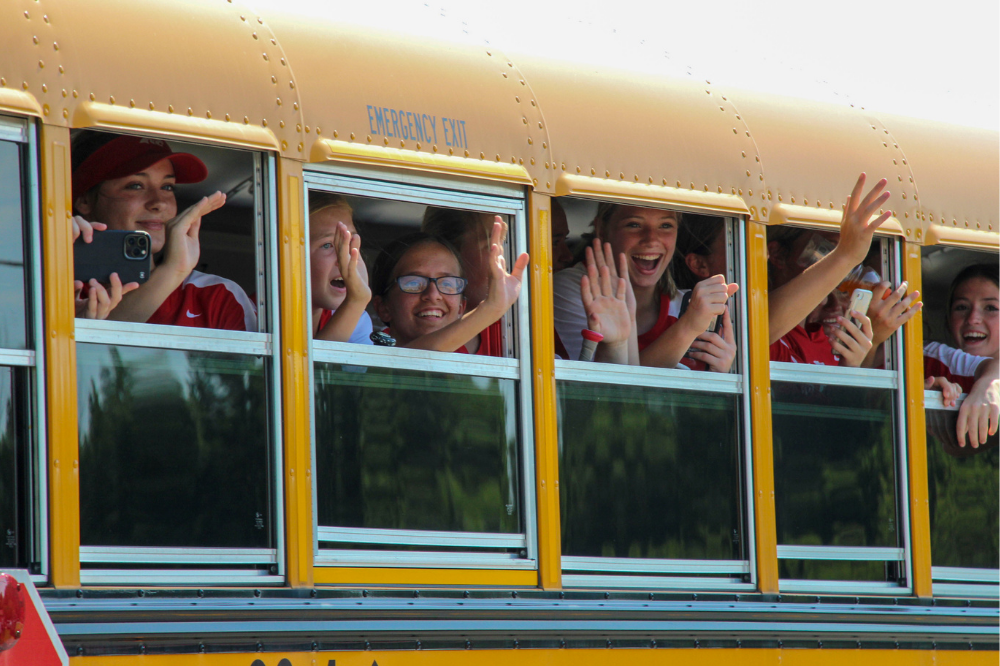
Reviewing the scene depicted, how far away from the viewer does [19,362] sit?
2.91 m

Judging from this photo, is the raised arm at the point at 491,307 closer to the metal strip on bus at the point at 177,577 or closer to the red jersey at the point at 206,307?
the red jersey at the point at 206,307

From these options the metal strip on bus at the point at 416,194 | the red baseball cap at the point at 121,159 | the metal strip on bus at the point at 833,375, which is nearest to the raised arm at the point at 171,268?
the red baseball cap at the point at 121,159

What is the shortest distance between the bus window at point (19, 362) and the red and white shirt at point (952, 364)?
3350mm

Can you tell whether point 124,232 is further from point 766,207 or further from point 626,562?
point 766,207

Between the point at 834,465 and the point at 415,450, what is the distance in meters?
1.57

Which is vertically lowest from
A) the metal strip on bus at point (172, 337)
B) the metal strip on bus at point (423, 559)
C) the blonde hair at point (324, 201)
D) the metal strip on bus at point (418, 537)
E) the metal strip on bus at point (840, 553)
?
the metal strip on bus at point (840, 553)

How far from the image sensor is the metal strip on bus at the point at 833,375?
4250mm

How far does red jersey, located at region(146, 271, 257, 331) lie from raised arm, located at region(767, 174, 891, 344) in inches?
69.3

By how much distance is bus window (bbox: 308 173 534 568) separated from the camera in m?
3.39

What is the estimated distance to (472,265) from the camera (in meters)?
3.80

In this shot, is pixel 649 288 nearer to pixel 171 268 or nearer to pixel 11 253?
pixel 171 268

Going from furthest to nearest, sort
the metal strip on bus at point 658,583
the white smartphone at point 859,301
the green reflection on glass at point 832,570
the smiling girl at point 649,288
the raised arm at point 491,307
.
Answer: the white smartphone at point 859,301 → the green reflection on glass at point 832,570 → the smiling girl at point 649,288 → the metal strip on bus at point 658,583 → the raised arm at point 491,307

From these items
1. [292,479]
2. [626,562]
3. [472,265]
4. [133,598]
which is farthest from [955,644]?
[133,598]

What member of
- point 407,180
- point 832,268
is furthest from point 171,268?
point 832,268
